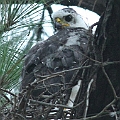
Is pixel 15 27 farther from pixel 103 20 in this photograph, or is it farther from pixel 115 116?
pixel 115 116

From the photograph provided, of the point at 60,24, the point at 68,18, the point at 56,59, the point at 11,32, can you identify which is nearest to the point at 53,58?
the point at 56,59

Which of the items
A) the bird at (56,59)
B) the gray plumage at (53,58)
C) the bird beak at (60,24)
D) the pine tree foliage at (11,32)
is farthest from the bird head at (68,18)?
the pine tree foliage at (11,32)

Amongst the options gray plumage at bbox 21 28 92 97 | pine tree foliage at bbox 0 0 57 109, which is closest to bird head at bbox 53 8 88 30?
gray plumage at bbox 21 28 92 97

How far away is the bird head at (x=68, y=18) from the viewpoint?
4.87 metres

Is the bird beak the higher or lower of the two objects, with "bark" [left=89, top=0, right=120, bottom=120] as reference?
lower

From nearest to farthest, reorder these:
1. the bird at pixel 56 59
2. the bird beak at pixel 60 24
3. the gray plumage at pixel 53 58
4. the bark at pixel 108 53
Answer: the bark at pixel 108 53, the bird at pixel 56 59, the gray plumage at pixel 53 58, the bird beak at pixel 60 24

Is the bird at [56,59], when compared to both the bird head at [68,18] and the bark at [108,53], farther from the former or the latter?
the bird head at [68,18]

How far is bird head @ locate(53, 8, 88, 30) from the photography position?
4871 millimetres

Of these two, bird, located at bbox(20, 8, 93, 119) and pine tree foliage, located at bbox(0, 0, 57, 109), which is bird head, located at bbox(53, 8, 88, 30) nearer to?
bird, located at bbox(20, 8, 93, 119)

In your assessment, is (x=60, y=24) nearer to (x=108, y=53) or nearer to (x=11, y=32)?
(x=11, y=32)

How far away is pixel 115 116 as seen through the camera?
2.71 m

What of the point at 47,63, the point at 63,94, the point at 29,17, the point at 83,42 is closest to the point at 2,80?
the point at 63,94

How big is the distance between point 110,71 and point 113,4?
34 centimetres

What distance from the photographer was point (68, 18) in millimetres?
4934
